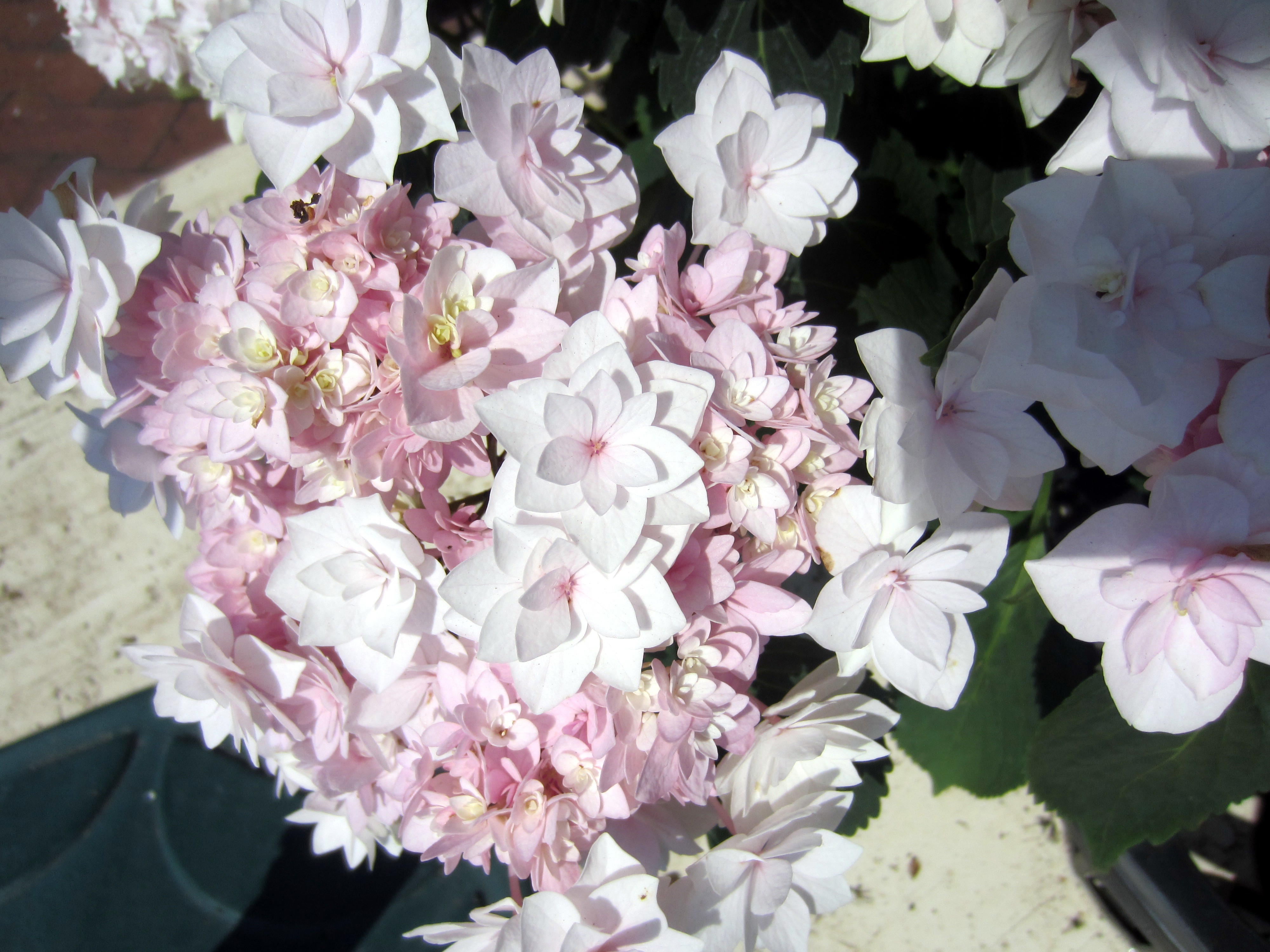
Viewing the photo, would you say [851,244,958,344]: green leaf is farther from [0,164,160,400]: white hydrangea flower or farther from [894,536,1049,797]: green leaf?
[0,164,160,400]: white hydrangea flower

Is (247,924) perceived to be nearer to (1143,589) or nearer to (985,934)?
(985,934)

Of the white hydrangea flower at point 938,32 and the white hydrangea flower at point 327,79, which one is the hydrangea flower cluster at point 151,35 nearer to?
the white hydrangea flower at point 327,79

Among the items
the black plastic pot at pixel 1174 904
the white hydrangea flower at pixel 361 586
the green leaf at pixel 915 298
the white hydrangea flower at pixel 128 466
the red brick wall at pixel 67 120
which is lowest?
the black plastic pot at pixel 1174 904

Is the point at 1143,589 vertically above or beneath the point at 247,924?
above

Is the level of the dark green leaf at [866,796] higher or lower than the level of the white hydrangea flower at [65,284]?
lower

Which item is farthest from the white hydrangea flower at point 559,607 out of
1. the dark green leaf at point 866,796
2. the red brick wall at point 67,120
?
the red brick wall at point 67,120

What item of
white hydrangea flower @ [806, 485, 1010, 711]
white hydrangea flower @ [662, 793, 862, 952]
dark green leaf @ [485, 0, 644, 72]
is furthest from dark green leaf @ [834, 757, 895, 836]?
dark green leaf @ [485, 0, 644, 72]

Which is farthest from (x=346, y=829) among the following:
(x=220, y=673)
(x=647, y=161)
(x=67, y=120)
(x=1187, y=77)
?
(x=67, y=120)

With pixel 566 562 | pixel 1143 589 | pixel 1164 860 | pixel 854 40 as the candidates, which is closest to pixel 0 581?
pixel 566 562
